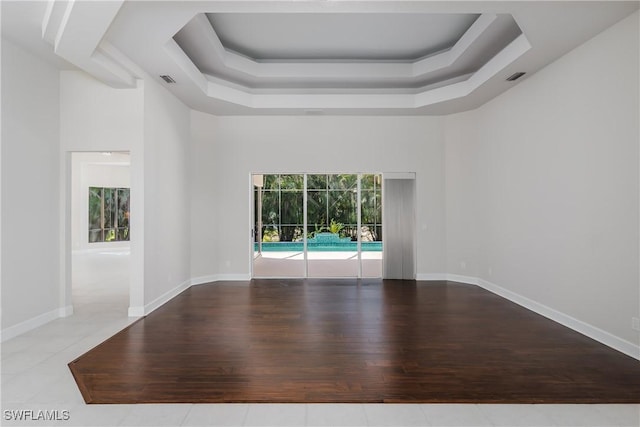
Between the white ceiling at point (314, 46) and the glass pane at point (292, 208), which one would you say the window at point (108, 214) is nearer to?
the white ceiling at point (314, 46)

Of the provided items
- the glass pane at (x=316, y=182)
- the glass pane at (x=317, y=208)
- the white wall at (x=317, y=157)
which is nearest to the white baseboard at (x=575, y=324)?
the white wall at (x=317, y=157)

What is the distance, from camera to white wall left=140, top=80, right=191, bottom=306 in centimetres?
511

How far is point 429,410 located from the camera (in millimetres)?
2600

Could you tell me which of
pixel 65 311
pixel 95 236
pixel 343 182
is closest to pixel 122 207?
pixel 95 236

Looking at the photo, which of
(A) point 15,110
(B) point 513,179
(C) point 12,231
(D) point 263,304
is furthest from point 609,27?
(C) point 12,231

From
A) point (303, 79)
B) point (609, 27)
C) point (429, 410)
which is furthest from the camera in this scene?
point (303, 79)

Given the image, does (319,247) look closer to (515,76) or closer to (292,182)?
(292,182)

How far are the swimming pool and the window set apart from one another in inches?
362

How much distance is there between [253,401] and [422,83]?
5863 millimetres

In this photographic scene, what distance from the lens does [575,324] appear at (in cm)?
432

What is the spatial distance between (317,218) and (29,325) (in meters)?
5.02

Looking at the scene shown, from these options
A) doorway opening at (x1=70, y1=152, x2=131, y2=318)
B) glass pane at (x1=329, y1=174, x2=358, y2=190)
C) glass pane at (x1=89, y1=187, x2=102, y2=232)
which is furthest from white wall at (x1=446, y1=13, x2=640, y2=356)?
glass pane at (x1=89, y1=187, x2=102, y2=232)

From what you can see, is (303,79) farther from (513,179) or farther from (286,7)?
(513,179)

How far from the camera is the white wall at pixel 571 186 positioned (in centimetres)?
365
